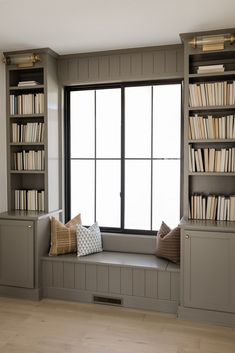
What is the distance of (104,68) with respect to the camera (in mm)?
3791

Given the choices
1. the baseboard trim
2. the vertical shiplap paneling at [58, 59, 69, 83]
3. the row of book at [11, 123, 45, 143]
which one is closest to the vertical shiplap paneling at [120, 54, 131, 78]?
the vertical shiplap paneling at [58, 59, 69, 83]

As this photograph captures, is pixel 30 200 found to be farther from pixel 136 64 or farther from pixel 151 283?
pixel 136 64

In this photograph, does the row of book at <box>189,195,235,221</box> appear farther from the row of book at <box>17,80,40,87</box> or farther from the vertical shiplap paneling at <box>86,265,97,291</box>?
the row of book at <box>17,80,40,87</box>

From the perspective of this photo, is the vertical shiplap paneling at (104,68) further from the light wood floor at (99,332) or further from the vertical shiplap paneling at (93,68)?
the light wood floor at (99,332)

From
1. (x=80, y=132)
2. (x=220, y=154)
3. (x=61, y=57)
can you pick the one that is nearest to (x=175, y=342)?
(x=220, y=154)

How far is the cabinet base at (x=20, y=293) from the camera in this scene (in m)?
3.57

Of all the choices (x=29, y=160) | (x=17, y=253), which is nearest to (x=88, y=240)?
(x=17, y=253)

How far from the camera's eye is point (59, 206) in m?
4.07

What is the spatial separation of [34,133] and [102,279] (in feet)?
5.84

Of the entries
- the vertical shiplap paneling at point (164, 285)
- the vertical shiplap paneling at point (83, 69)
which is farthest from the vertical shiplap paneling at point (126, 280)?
the vertical shiplap paneling at point (83, 69)

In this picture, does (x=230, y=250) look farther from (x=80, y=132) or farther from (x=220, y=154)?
(x=80, y=132)

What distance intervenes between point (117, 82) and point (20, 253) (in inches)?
86.3

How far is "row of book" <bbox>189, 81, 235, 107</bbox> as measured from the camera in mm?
3201

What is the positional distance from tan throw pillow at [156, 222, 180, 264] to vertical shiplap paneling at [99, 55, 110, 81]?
1854 millimetres
